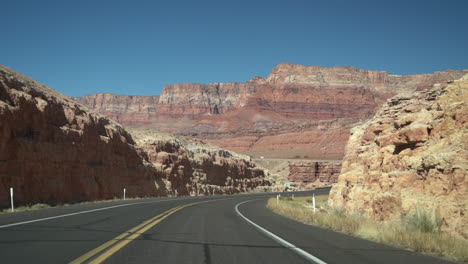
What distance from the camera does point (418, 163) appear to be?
1560cm

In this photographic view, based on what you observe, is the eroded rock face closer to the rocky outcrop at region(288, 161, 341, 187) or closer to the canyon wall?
the canyon wall

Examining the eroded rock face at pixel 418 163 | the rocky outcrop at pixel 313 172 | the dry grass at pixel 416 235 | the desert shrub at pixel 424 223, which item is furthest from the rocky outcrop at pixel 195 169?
the desert shrub at pixel 424 223

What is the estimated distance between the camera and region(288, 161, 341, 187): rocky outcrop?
90688 millimetres

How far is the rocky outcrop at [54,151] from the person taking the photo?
22750 millimetres

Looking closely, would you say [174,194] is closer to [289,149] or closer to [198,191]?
[198,191]

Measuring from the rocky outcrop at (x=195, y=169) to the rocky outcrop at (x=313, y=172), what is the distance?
686 inches

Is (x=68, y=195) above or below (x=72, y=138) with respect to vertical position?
below

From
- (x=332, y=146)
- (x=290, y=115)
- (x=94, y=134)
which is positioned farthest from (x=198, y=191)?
(x=290, y=115)

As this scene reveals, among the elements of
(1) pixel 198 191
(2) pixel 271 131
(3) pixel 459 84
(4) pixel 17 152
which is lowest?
(1) pixel 198 191

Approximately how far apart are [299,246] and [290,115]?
189 m

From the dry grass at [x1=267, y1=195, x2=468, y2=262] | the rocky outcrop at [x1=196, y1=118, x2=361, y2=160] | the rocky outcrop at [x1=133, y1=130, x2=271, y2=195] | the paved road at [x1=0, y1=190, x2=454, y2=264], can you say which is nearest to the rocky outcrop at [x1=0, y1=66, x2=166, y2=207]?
the rocky outcrop at [x1=133, y1=130, x2=271, y2=195]

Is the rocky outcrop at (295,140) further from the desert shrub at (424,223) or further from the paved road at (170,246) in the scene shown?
the paved road at (170,246)

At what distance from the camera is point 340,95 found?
197 metres

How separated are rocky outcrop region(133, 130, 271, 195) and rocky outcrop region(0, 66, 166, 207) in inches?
307
